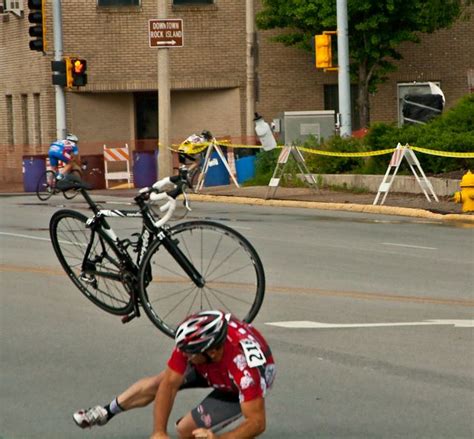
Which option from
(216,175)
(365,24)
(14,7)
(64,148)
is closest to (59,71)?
(64,148)

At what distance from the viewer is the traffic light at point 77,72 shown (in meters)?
33.9

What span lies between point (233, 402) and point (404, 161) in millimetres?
20533

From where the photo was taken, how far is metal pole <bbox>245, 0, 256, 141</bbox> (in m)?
40.3

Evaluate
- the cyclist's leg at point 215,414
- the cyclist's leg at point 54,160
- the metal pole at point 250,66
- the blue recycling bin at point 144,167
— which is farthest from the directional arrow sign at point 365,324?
the metal pole at point 250,66

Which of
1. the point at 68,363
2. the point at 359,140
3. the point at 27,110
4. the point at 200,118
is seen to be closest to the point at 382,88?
the point at 200,118

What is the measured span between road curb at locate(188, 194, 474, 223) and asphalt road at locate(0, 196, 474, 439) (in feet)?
12.9

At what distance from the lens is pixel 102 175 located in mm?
36781

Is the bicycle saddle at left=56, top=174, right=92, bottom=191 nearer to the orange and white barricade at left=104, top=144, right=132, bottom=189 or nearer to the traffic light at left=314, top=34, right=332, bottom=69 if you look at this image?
the traffic light at left=314, top=34, right=332, bottom=69

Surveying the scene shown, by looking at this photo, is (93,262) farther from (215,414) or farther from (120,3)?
(120,3)

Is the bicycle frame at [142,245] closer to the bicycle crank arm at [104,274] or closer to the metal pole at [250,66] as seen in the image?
the bicycle crank arm at [104,274]

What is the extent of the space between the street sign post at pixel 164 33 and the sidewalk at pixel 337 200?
3.48 meters

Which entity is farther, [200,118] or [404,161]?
[200,118]

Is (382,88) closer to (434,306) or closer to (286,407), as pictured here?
(434,306)

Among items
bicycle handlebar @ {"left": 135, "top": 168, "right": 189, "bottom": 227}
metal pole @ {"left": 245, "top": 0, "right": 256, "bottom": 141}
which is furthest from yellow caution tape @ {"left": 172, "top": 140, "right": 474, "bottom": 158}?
bicycle handlebar @ {"left": 135, "top": 168, "right": 189, "bottom": 227}
